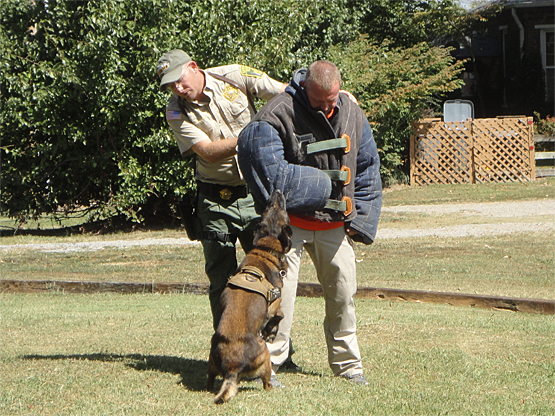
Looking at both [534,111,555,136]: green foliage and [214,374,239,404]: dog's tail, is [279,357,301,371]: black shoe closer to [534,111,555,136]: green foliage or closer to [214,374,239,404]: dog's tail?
[214,374,239,404]: dog's tail

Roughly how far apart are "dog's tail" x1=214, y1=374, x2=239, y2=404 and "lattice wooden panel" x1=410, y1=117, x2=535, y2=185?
18.7 metres

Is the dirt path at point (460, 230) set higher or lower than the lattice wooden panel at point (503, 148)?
lower

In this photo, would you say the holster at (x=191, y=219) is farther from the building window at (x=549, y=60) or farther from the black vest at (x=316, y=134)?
the building window at (x=549, y=60)

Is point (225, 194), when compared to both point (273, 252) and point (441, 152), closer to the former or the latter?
point (273, 252)

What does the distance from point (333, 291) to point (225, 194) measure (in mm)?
1087

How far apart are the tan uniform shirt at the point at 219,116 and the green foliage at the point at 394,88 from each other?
14574mm

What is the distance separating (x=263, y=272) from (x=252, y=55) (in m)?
10.1

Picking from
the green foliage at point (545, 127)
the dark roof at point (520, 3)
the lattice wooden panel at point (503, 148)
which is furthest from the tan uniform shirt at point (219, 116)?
the dark roof at point (520, 3)

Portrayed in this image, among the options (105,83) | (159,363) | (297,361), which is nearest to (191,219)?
(159,363)

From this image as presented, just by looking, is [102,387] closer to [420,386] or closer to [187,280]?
[420,386]

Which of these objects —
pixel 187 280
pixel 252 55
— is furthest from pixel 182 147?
pixel 252 55

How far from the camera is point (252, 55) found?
44.4ft

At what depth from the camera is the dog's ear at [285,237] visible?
4176mm

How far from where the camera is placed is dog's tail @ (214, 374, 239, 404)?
3932 mm
